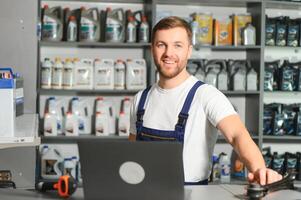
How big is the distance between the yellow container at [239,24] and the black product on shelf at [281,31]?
0.26 metres

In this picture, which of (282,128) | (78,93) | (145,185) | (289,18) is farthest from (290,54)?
(145,185)

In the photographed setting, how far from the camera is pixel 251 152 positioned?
76.3 inches

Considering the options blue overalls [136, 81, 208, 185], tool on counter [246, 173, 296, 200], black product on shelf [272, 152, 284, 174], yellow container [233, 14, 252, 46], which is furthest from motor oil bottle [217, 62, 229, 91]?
tool on counter [246, 173, 296, 200]

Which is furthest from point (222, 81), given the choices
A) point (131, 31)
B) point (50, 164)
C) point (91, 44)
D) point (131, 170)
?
point (131, 170)

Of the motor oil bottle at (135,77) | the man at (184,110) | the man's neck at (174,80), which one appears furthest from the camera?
the motor oil bottle at (135,77)

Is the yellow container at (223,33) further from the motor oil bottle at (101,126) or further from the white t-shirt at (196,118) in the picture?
the white t-shirt at (196,118)

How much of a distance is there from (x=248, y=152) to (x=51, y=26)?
9.20ft

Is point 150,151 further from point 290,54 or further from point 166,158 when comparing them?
point 290,54

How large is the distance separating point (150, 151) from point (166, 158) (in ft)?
0.16

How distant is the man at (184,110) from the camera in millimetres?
2115

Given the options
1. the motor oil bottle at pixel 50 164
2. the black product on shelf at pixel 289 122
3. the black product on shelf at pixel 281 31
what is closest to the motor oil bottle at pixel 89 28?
the motor oil bottle at pixel 50 164

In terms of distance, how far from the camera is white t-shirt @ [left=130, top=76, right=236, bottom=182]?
2.12 metres

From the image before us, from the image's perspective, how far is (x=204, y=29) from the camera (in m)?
4.59

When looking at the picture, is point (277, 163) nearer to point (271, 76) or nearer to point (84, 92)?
point (271, 76)
